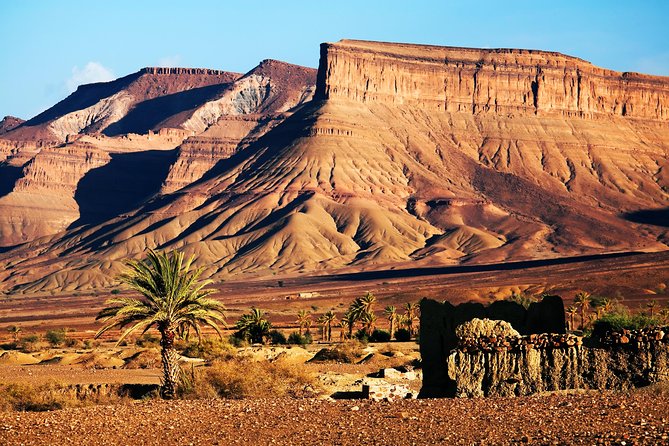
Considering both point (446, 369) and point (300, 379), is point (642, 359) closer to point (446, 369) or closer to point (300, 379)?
point (446, 369)

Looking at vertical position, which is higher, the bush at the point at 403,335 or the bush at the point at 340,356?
the bush at the point at 340,356

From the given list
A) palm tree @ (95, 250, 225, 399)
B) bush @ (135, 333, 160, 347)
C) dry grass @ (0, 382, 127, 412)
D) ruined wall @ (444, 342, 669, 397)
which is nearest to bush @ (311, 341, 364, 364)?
palm tree @ (95, 250, 225, 399)

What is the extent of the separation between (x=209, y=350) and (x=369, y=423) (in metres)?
26.7

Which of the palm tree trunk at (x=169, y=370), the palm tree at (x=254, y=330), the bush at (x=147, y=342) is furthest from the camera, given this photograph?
the palm tree at (x=254, y=330)

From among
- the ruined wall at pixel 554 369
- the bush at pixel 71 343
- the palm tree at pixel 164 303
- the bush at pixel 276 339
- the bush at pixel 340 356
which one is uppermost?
the palm tree at pixel 164 303

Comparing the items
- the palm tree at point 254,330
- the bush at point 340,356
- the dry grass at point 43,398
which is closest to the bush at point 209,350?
the bush at point 340,356

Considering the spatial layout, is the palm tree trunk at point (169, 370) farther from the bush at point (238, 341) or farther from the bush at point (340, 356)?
the bush at point (238, 341)

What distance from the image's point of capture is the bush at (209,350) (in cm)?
4519

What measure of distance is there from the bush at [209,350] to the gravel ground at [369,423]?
20.6 m

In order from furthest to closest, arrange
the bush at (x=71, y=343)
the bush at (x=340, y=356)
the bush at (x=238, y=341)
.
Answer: the bush at (x=71, y=343) < the bush at (x=238, y=341) < the bush at (x=340, y=356)

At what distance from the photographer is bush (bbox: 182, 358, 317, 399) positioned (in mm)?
29286

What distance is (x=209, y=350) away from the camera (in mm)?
47000

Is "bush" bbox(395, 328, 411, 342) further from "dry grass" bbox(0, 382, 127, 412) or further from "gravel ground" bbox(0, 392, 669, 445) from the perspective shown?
"gravel ground" bbox(0, 392, 669, 445)

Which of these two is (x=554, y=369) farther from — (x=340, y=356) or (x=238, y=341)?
(x=238, y=341)
